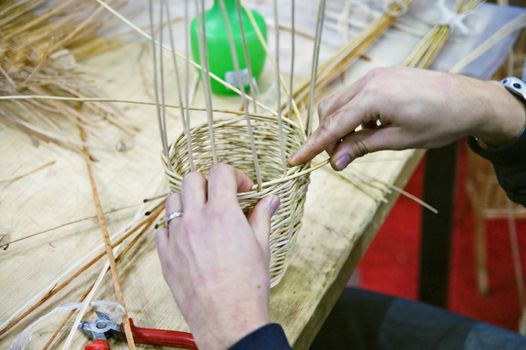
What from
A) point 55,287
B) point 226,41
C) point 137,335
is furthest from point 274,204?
point 226,41

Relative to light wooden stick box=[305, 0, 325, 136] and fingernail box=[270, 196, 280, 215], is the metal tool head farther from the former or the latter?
light wooden stick box=[305, 0, 325, 136]

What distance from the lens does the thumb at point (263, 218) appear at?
1.96ft

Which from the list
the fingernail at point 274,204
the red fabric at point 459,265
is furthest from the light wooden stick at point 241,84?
the red fabric at point 459,265

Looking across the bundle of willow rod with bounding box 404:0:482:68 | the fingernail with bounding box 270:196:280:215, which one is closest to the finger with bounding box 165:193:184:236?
the fingernail with bounding box 270:196:280:215

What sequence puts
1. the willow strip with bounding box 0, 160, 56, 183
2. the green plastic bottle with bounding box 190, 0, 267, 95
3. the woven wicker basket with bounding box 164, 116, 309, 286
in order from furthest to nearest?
the green plastic bottle with bounding box 190, 0, 267, 95, the willow strip with bounding box 0, 160, 56, 183, the woven wicker basket with bounding box 164, 116, 309, 286

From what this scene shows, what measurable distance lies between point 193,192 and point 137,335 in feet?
0.68

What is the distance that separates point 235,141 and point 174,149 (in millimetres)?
98

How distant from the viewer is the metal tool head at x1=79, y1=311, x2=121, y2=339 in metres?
0.67

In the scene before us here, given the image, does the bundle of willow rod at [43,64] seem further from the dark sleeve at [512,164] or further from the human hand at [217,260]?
the dark sleeve at [512,164]

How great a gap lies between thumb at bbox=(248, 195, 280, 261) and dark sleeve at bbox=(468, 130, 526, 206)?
0.42 metres

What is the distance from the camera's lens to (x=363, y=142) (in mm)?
723

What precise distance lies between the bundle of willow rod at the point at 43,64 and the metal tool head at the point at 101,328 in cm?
40

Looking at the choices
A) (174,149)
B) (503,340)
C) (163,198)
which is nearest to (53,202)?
(163,198)

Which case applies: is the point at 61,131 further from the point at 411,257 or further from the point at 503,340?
the point at 411,257
